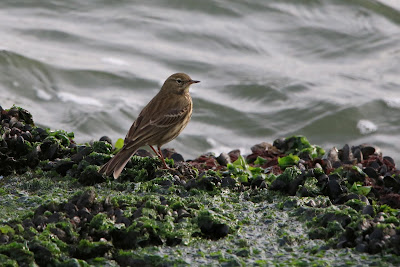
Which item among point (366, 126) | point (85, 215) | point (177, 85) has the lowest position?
point (85, 215)

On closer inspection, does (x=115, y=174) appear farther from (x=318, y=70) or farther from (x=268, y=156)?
(x=318, y=70)

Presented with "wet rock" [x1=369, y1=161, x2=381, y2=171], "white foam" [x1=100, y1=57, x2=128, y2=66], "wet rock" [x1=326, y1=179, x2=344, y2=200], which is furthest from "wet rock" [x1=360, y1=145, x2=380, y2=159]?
"white foam" [x1=100, y1=57, x2=128, y2=66]

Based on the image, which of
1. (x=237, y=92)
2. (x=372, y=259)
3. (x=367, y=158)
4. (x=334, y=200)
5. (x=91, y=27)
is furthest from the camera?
(x=91, y=27)

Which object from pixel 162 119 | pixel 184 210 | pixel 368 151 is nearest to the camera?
pixel 184 210

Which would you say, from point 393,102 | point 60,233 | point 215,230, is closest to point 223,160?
point 215,230

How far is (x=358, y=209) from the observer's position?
586 centimetres

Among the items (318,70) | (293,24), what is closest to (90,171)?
(318,70)

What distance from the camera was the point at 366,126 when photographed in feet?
46.3

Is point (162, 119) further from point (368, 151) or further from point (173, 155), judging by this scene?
point (368, 151)

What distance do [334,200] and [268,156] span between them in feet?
7.10

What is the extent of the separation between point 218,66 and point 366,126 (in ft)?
12.0

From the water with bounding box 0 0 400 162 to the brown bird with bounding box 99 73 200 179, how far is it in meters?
4.50

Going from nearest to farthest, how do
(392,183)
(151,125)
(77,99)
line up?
(392,183) → (151,125) → (77,99)

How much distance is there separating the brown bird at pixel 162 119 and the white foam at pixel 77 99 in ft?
19.1
